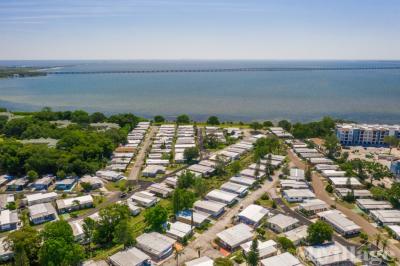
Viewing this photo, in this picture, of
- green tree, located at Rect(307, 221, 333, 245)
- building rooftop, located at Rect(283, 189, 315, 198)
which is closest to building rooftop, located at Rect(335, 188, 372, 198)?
building rooftop, located at Rect(283, 189, 315, 198)

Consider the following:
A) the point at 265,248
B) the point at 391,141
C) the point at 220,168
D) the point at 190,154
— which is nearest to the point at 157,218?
the point at 265,248

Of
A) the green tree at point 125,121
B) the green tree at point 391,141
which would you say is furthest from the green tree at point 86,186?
the green tree at point 391,141

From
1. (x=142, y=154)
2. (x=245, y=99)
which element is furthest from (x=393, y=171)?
(x=245, y=99)

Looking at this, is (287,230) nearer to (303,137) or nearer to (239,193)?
(239,193)

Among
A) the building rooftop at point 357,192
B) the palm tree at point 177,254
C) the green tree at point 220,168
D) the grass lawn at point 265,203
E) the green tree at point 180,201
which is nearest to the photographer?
the palm tree at point 177,254

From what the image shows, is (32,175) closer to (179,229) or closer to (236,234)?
(179,229)

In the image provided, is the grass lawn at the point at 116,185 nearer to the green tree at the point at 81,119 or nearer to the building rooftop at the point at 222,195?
the building rooftop at the point at 222,195
